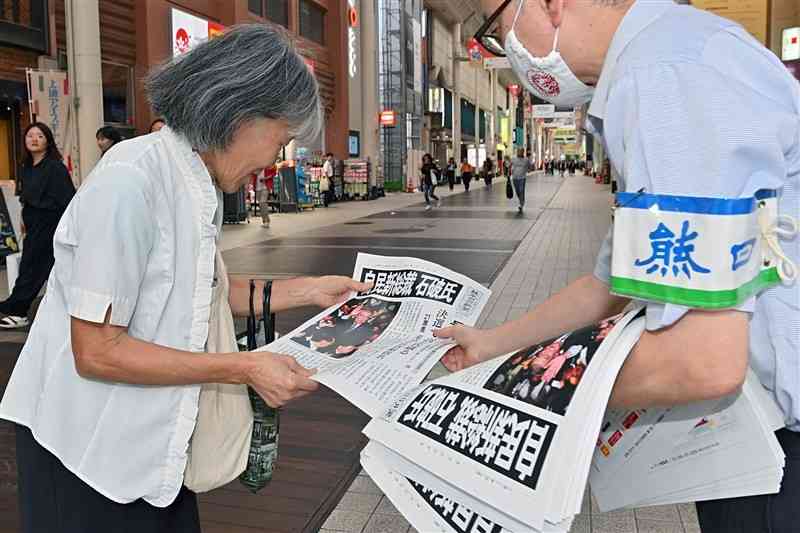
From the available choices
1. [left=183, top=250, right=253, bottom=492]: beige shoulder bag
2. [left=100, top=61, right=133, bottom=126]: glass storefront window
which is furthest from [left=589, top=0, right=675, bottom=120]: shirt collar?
[left=100, top=61, right=133, bottom=126]: glass storefront window

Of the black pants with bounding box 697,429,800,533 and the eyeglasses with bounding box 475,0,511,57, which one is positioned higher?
the eyeglasses with bounding box 475,0,511,57

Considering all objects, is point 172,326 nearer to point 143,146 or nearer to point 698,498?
point 143,146

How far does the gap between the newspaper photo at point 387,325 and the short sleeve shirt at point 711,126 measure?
539 millimetres

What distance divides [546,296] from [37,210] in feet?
15.6

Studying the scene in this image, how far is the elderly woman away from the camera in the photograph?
1346 millimetres

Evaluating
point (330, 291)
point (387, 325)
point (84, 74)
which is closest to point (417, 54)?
point (84, 74)

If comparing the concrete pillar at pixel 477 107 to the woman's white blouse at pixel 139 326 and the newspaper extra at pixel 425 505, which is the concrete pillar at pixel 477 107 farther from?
the newspaper extra at pixel 425 505

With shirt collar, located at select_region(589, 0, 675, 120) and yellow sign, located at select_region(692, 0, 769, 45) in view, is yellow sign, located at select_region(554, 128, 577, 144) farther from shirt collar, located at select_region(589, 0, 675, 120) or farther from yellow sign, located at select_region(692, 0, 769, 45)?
shirt collar, located at select_region(589, 0, 675, 120)

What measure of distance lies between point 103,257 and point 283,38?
59 centimetres

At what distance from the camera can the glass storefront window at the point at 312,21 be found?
24.8 meters

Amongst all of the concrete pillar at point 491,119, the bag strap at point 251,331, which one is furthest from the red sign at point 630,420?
the concrete pillar at point 491,119

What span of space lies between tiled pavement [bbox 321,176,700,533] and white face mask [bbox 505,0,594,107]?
2.02 ft

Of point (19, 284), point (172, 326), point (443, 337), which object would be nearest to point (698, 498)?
point (443, 337)

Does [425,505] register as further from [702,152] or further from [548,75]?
[548,75]
